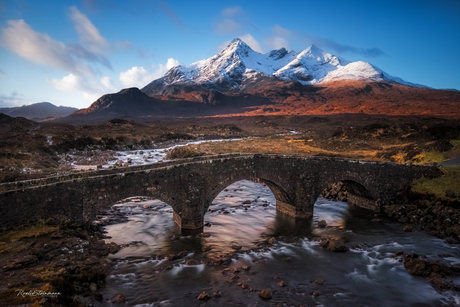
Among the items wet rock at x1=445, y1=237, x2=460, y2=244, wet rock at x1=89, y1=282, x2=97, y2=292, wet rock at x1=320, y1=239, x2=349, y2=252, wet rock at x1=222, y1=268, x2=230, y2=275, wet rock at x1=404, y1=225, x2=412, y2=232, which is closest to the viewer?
wet rock at x1=89, y1=282, x2=97, y2=292

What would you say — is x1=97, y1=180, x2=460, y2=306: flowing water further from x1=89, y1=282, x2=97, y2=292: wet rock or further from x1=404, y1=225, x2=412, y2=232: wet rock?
x1=89, y1=282, x2=97, y2=292: wet rock

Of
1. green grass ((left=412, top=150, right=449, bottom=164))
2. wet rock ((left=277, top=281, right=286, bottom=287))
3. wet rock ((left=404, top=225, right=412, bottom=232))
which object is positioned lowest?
wet rock ((left=277, top=281, right=286, bottom=287))

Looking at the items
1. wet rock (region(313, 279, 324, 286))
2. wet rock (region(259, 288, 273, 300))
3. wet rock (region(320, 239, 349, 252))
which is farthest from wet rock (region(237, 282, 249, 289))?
wet rock (region(320, 239, 349, 252))

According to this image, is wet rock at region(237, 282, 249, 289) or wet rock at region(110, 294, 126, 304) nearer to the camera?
wet rock at region(110, 294, 126, 304)

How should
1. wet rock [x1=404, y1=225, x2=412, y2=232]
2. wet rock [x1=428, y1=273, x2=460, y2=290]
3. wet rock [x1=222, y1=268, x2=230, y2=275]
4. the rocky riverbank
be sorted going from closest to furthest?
the rocky riverbank, wet rock [x1=428, y1=273, x2=460, y2=290], wet rock [x1=222, y1=268, x2=230, y2=275], wet rock [x1=404, y1=225, x2=412, y2=232]

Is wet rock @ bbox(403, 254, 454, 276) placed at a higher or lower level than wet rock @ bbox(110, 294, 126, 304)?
lower

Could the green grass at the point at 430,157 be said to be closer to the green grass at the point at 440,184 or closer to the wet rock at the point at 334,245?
the green grass at the point at 440,184

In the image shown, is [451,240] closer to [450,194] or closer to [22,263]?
[450,194]

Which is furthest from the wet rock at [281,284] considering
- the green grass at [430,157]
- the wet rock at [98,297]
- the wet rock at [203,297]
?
the green grass at [430,157]

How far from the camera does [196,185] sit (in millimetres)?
19656

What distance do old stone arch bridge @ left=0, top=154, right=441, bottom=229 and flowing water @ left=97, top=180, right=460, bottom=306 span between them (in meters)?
1.96

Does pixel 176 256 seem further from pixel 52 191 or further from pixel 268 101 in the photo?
pixel 268 101

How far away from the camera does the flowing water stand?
13812 millimetres

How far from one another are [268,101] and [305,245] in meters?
179
